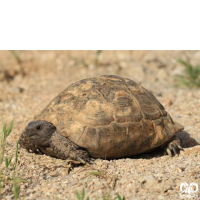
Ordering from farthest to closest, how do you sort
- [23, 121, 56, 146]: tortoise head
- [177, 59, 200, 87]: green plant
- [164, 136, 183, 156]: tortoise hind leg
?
1. [177, 59, 200, 87]: green plant
2. [164, 136, 183, 156]: tortoise hind leg
3. [23, 121, 56, 146]: tortoise head

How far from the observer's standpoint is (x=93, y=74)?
866cm

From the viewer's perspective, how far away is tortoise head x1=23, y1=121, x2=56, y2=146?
434 cm

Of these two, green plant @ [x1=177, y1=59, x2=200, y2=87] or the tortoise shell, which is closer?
the tortoise shell

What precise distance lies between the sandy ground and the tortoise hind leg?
8 centimetres

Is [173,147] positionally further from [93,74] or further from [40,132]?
[93,74]

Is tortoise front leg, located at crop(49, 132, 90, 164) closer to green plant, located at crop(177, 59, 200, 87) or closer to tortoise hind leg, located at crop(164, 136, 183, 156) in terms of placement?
tortoise hind leg, located at crop(164, 136, 183, 156)

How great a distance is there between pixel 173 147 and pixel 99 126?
110 cm

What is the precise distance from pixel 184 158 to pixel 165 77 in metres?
4.36

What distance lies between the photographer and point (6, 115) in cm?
630

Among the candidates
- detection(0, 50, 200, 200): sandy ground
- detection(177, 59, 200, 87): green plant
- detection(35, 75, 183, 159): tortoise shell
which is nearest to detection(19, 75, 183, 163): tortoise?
detection(35, 75, 183, 159): tortoise shell

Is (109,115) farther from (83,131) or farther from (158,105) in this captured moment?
(158,105)

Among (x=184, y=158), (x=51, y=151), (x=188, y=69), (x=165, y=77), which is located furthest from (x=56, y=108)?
(x=165, y=77)

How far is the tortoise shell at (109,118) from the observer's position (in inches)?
167

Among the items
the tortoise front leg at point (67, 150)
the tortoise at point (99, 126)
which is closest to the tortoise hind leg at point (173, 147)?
the tortoise at point (99, 126)
